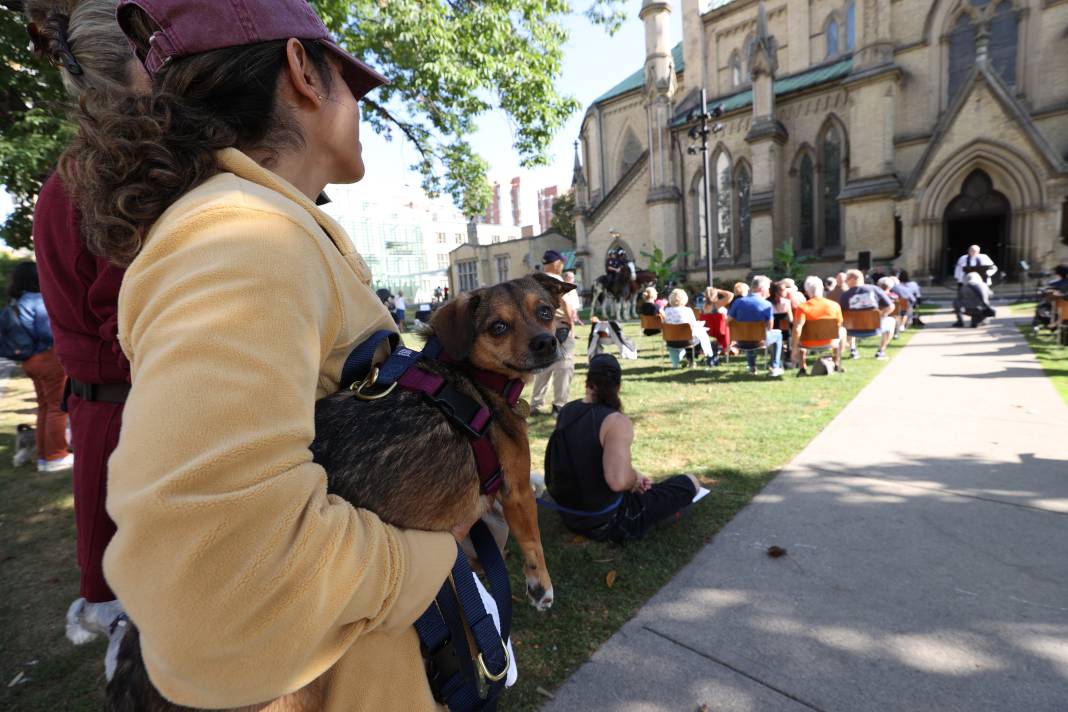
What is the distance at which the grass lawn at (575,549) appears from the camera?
3.14 m

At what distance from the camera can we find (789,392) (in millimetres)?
9266

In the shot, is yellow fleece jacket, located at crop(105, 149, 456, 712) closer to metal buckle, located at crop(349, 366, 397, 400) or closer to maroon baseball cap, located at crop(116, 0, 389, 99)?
metal buckle, located at crop(349, 366, 397, 400)

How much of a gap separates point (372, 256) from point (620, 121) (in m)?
37.4

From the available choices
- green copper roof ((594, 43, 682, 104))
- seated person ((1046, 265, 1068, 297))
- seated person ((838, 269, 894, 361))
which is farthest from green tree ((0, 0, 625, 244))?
green copper roof ((594, 43, 682, 104))

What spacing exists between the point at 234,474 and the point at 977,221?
1300 inches

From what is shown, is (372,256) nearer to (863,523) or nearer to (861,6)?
(861,6)

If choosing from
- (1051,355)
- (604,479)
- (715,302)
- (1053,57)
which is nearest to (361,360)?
(604,479)

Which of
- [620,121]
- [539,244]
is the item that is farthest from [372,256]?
[620,121]

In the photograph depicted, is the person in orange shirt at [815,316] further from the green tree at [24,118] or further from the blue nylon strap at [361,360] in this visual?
the green tree at [24,118]

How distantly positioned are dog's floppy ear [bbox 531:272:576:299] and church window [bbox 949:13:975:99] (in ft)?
98.0

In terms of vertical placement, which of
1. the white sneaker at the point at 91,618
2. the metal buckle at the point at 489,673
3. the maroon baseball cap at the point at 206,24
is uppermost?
the maroon baseball cap at the point at 206,24

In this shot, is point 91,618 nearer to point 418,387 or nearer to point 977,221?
point 418,387

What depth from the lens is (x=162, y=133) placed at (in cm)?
92

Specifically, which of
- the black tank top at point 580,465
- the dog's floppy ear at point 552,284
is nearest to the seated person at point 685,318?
the black tank top at point 580,465
